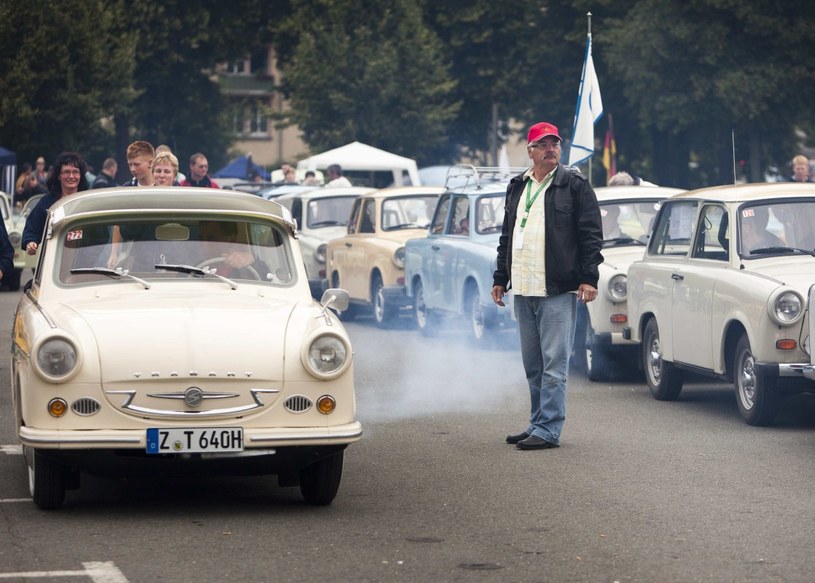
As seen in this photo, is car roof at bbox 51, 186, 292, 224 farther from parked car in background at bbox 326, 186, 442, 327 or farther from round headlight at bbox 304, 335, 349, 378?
parked car in background at bbox 326, 186, 442, 327

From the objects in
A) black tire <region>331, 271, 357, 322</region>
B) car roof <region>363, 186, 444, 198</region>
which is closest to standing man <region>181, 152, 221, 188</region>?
car roof <region>363, 186, 444, 198</region>

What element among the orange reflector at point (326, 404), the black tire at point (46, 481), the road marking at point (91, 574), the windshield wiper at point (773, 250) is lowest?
the road marking at point (91, 574)

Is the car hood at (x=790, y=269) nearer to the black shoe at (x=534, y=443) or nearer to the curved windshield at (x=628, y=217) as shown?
the black shoe at (x=534, y=443)

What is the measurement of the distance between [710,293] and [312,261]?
1204 cm

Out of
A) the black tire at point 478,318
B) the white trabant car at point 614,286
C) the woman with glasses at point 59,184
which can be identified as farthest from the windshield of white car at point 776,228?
the black tire at point 478,318

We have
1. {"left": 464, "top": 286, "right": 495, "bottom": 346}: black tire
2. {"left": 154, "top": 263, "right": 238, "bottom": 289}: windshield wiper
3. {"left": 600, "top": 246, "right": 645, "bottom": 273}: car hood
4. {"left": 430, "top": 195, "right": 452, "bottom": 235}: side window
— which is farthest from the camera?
{"left": 430, "top": 195, "right": 452, "bottom": 235}: side window

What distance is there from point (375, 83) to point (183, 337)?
43.1m

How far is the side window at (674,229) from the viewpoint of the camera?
1269cm

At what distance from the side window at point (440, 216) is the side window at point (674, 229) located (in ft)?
18.0

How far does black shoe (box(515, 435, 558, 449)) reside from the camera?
33.0ft

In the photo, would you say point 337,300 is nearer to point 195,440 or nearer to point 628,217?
point 195,440

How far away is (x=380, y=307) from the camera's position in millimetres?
20516

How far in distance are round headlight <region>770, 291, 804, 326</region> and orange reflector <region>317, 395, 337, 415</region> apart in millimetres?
4032

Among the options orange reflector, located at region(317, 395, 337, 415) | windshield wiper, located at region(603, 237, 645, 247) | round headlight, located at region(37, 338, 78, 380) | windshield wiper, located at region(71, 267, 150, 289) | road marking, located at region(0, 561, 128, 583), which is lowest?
road marking, located at region(0, 561, 128, 583)
